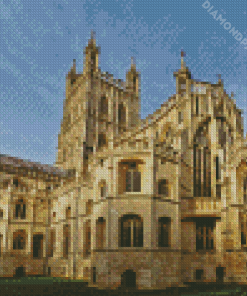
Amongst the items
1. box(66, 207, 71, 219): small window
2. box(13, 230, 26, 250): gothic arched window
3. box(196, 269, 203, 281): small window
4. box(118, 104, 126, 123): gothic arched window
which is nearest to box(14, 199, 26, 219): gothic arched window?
box(13, 230, 26, 250): gothic arched window

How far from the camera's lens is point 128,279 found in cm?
2861

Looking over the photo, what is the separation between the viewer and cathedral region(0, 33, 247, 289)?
97.4 ft

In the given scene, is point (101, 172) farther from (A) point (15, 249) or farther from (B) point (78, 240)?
(A) point (15, 249)

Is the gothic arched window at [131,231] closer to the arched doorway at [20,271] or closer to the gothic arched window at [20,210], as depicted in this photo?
the arched doorway at [20,271]

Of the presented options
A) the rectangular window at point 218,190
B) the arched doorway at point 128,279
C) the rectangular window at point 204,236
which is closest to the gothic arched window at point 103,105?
the rectangular window at point 218,190

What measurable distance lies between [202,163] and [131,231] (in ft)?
33.3

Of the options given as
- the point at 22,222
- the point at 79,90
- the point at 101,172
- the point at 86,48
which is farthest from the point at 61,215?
the point at 86,48

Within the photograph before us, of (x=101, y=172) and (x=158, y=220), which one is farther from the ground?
(x=101, y=172)

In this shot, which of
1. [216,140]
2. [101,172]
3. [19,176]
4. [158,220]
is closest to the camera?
[158,220]

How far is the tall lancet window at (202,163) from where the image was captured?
35031 mm

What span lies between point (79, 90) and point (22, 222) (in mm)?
27435

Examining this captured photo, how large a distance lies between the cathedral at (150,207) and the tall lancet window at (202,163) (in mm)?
92

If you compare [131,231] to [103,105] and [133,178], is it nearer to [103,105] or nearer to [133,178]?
[133,178]

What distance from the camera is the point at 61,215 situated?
4519cm
